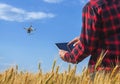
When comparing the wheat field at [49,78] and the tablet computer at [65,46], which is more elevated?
the tablet computer at [65,46]

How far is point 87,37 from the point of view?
12.1ft

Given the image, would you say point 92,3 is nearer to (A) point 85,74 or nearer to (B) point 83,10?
(B) point 83,10

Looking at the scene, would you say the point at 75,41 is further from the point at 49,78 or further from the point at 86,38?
the point at 49,78

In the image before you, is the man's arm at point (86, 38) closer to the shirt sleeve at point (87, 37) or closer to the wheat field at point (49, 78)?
the shirt sleeve at point (87, 37)

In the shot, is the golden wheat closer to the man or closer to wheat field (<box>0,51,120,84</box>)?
wheat field (<box>0,51,120,84</box>)

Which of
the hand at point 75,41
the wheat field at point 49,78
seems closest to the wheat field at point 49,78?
the wheat field at point 49,78

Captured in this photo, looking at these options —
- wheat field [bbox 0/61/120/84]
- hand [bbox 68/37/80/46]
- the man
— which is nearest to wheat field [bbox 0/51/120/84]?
wheat field [bbox 0/61/120/84]

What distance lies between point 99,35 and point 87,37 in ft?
0.46

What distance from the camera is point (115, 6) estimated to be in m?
3.93

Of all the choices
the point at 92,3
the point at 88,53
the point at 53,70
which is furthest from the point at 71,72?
the point at 92,3

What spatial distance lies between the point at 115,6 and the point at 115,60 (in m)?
0.63

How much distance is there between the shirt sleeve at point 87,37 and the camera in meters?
3.70

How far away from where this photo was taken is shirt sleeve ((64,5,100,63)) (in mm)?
3695

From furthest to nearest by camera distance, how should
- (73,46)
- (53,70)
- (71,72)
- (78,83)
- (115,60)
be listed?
(73,46) < (115,60) < (78,83) < (71,72) < (53,70)
